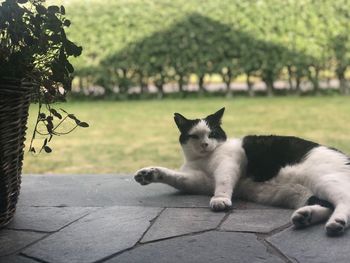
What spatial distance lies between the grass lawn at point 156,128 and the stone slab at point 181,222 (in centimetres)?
212

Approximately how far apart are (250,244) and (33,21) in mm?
1156

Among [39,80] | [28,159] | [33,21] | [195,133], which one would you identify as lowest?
[28,159]

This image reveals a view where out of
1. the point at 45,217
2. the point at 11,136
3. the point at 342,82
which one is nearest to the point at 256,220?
the point at 45,217

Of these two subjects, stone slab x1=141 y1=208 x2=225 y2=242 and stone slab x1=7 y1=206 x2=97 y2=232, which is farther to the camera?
stone slab x1=7 y1=206 x2=97 y2=232

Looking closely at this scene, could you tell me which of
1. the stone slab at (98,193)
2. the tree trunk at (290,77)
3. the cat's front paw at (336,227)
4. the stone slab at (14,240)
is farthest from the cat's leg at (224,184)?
the tree trunk at (290,77)

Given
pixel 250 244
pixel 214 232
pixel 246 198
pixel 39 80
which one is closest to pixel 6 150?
pixel 39 80

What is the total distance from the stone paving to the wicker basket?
13cm

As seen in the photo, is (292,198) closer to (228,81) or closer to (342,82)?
(228,81)

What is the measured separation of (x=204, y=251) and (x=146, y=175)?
825mm

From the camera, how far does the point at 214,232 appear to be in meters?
2.04

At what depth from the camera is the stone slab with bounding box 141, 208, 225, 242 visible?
2.04m

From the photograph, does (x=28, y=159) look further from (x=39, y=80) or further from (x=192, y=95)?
(x=192, y=95)

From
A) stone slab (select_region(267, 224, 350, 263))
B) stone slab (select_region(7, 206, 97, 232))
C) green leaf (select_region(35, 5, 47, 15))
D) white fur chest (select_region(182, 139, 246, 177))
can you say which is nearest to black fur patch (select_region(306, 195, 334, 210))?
stone slab (select_region(267, 224, 350, 263))

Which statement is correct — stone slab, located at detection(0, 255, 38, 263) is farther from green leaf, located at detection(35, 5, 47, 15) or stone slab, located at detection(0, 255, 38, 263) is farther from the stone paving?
green leaf, located at detection(35, 5, 47, 15)
